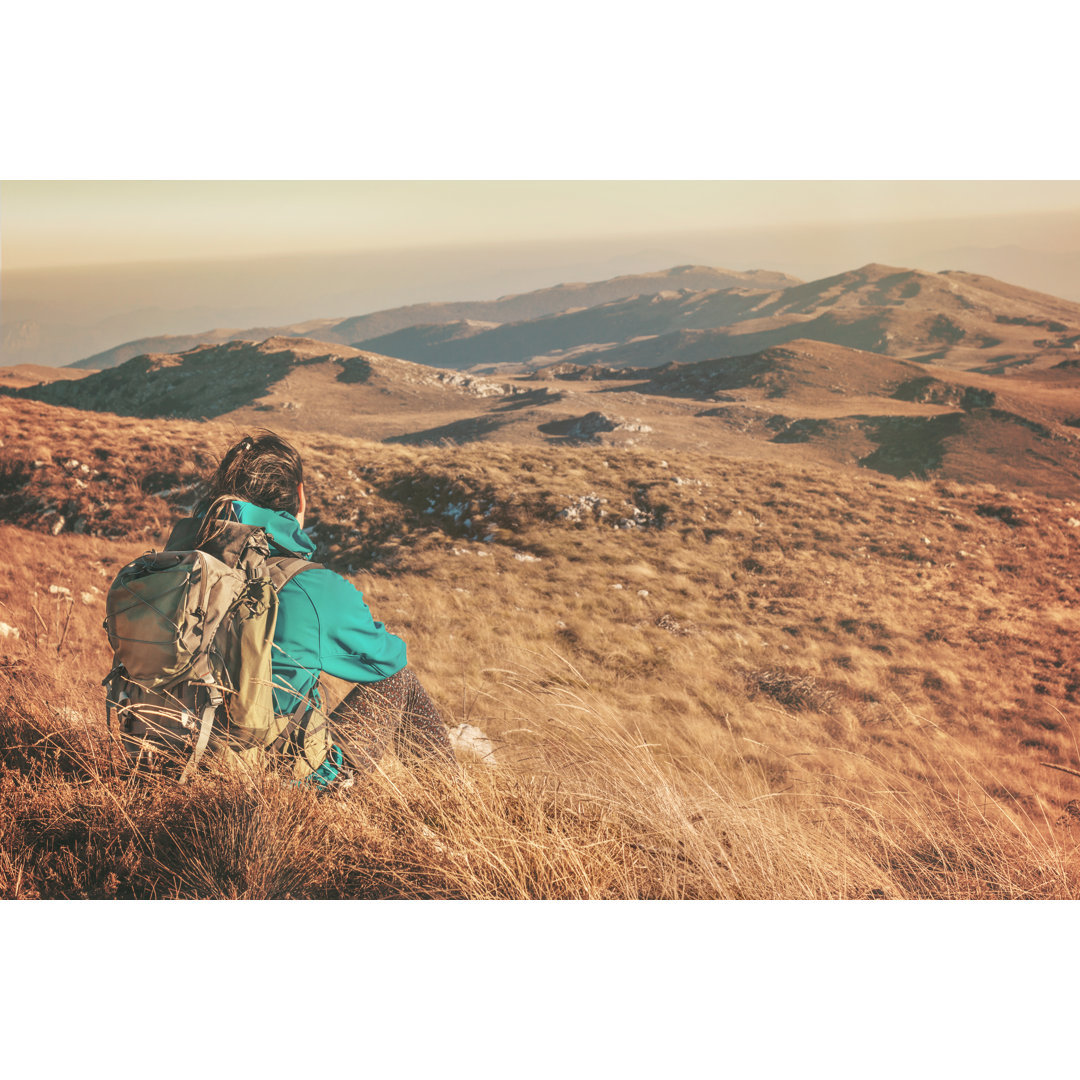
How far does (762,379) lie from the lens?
15.8 metres

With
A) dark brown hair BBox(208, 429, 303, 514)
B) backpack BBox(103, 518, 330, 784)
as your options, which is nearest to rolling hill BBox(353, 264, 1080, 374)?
dark brown hair BBox(208, 429, 303, 514)

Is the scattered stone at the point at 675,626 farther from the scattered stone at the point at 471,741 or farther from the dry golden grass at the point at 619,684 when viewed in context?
the scattered stone at the point at 471,741

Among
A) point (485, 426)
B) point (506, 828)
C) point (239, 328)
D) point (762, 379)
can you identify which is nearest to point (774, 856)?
point (506, 828)

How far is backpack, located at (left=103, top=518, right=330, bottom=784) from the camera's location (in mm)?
1375

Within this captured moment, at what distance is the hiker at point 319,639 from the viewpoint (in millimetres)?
1564

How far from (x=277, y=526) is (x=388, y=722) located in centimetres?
70

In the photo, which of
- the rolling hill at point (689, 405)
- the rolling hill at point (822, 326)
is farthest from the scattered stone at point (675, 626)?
the rolling hill at point (822, 326)

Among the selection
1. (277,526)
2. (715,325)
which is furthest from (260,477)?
(715,325)

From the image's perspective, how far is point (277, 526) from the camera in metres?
1.75

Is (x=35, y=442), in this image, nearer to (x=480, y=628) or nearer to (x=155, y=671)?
(x=480, y=628)

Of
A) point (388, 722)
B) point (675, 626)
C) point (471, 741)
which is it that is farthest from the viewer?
point (675, 626)

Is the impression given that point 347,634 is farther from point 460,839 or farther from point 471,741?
point 471,741

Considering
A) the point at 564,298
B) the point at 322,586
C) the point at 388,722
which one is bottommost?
the point at 388,722

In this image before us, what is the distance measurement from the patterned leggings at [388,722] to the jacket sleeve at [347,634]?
97 mm
